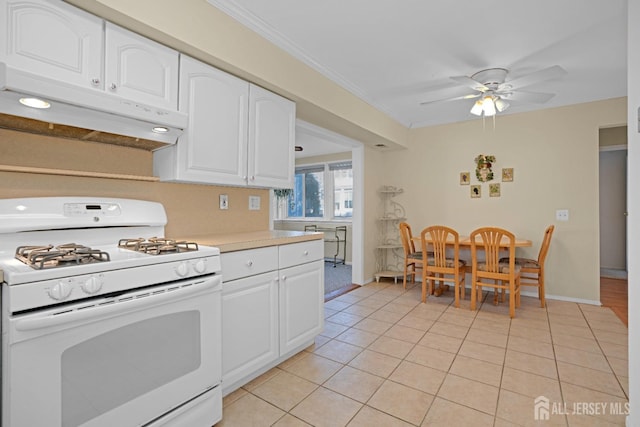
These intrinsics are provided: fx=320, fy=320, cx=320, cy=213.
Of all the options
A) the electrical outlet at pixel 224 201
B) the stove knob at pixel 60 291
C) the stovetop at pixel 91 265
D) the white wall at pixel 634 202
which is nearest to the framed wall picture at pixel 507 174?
the white wall at pixel 634 202

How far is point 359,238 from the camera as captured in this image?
453 cm

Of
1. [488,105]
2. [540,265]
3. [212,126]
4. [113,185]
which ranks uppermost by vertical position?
[488,105]

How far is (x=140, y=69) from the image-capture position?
168 centimetres

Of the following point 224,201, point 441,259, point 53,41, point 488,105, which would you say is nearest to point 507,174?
point 488,105

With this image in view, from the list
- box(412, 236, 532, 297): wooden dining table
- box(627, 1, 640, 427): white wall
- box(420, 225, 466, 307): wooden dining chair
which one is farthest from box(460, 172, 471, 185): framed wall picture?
box(627, 1, 640, 427): white wall

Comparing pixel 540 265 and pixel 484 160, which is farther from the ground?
pixel 484 160

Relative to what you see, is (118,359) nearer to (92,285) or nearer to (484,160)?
(92,285)

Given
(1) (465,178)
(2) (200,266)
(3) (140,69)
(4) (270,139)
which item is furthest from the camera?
(1) (465,178)

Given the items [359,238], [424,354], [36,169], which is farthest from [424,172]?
[36,169]

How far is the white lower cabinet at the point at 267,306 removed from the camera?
5.96 ft

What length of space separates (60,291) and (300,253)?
145 cm

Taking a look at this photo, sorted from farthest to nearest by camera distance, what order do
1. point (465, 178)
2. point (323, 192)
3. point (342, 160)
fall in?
1. point (323, 192)
2. point (342, 160)
3. point (465, 178)

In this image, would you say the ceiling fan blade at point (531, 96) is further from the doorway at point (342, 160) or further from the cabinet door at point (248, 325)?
the cabinet door at point (248, 325)

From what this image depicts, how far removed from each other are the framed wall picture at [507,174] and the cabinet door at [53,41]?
429 centimetres
